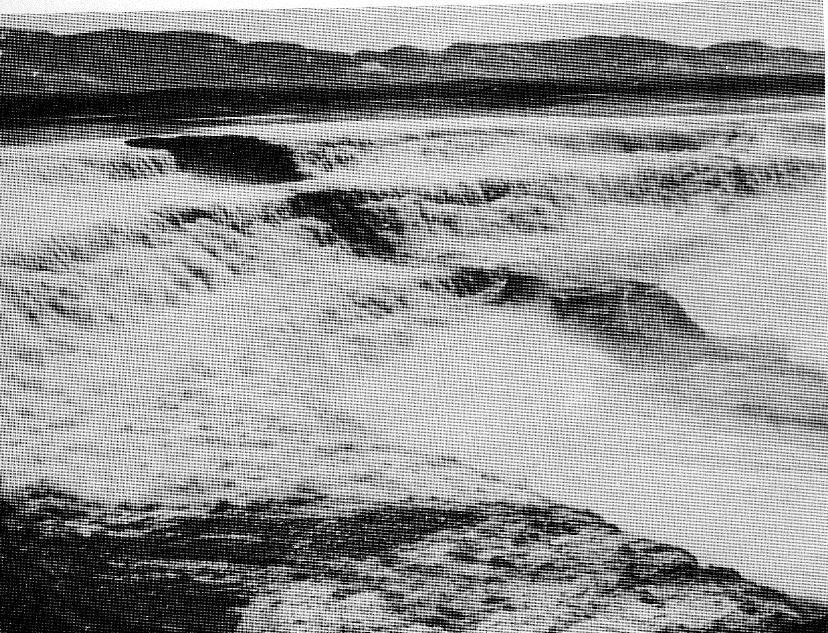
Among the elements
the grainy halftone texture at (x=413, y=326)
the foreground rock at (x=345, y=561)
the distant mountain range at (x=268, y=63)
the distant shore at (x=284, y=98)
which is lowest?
the foreground rock at (x=345, y=561)

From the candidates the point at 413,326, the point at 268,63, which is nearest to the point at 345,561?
the point at 413,326

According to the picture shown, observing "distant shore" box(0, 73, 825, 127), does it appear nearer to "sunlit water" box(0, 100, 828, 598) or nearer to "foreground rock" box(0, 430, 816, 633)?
"sunlit water" box(0, 100, 828, 598)

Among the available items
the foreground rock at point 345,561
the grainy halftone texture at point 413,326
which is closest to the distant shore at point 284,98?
the grainy halftone texture at point 413,326

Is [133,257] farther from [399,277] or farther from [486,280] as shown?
[486,280]

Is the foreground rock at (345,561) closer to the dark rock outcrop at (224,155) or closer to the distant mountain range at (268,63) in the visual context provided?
the dark rock outcrop at (224,155)

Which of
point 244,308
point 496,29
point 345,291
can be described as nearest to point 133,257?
point 244,308

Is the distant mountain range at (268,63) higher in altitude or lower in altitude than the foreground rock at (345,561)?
higher

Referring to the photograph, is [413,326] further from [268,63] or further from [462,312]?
[268,63]
